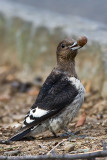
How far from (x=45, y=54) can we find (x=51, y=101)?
402 cm

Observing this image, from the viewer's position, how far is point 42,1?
12.9 metres

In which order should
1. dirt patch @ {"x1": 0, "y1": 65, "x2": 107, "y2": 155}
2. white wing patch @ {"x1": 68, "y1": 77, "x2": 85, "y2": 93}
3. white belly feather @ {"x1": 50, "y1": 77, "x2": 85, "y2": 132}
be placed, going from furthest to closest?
white wing patch @ {"x1": 68, "y1": 77, "x2": 85, "y2": 93}, white belly feather @ {"x1": 50, "y1": 77, "x2": 85, "y2": 132}, dirt patch @ {"x1": 0, "y1": 65, "x2": 107, "y2": 155}

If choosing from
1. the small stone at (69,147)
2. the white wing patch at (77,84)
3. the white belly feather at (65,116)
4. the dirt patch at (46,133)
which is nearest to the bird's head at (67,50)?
the white wing patch at (77,84)

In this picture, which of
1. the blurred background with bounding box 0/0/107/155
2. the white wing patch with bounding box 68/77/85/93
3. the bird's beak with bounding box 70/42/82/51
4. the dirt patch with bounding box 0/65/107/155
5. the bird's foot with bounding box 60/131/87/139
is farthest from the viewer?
the blurred background with bounding box 0/0/107/155

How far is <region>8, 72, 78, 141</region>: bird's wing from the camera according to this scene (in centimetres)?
567

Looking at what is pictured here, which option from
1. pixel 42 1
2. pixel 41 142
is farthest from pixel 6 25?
pixel 41 142

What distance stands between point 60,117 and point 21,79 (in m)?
3.98

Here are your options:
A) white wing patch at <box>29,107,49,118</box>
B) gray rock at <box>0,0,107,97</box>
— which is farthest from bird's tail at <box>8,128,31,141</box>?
gray rock at <box>0,0,107,97</box>

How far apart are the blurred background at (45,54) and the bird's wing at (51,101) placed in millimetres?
565

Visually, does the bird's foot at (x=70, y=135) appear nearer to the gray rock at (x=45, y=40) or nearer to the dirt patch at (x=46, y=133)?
the dirt patch at (x=46, y=133)

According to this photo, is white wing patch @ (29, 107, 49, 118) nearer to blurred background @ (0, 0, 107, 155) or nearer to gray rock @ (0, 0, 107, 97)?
blurred background @ (0, 0, 107, 155)

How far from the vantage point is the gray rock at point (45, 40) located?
27.9 feet

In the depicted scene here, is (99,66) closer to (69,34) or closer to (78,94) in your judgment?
(69,34)

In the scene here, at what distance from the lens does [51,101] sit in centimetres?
579
